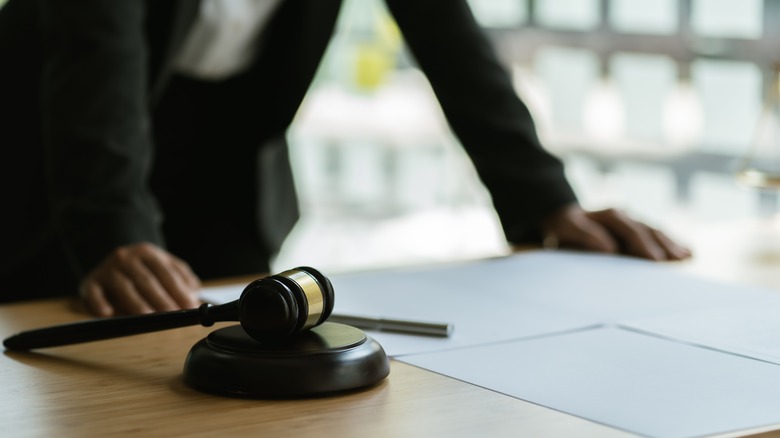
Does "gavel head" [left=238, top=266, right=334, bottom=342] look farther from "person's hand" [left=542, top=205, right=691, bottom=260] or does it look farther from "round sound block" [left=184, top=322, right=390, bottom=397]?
"person's hand" [left=542, top=205, right=691, bottom=260]

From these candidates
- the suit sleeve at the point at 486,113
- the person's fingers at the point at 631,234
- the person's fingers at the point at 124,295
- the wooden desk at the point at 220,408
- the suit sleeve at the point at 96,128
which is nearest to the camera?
the wooden desk at the point at 220,408

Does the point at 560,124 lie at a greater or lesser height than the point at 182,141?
lesser

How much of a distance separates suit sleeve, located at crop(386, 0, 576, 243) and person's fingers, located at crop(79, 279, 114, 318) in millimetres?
571

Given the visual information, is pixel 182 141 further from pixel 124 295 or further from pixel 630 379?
pixel 630 379

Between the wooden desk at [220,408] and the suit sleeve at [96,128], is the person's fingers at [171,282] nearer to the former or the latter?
the suit sleeve at [96,128]

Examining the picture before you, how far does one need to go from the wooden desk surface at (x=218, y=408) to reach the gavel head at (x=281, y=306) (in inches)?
2.0

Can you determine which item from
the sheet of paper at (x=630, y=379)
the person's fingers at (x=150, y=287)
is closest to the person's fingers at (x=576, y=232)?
the sheet of paper at (x=630, y=379)

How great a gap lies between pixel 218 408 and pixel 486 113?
0.84 meters

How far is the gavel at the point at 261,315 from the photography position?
78cm

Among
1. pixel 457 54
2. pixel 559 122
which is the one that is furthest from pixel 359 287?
pixel 559 122

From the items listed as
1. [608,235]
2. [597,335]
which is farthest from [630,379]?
[608,235]

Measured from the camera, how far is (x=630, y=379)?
0.81 m

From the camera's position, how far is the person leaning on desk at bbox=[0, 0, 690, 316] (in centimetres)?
120

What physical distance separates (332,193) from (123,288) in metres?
4.50
